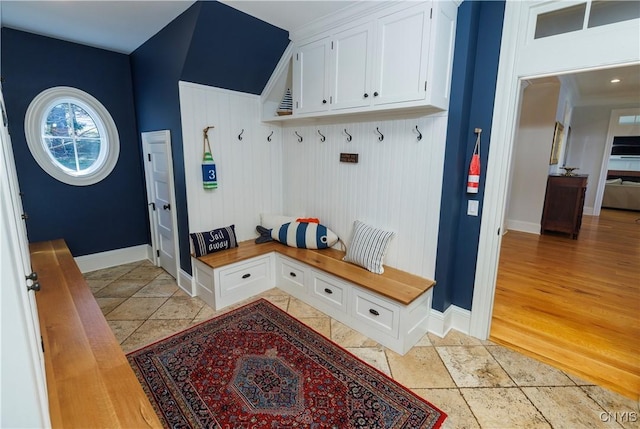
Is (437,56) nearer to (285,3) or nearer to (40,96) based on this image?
(285,3)

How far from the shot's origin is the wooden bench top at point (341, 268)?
7.72 feet

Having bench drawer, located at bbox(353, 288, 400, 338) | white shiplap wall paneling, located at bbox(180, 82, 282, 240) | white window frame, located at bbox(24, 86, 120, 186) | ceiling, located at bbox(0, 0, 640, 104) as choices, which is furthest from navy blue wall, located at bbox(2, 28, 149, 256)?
bench drawer, located at bbox(353, 288, 400, 338)

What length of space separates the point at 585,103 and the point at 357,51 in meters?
7.22

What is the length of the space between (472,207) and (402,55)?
1.27 meters

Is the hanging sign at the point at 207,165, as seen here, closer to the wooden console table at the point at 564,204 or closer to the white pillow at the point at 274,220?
the white pillow at the point at 274,220

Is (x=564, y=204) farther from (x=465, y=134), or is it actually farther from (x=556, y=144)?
(x=465, y=134)

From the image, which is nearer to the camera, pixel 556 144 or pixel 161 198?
pixel 161 198

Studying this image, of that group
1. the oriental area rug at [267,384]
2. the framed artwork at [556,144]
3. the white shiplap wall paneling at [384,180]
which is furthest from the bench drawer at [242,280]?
the framed artwork at [556,144]

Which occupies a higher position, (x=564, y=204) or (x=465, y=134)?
(x=465, y=134)

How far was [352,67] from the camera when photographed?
8.12ft

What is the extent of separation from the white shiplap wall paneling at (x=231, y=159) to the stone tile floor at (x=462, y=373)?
935mm

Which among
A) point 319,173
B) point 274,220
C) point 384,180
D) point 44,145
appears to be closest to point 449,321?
point 384,180

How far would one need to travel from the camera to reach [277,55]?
3100 mm

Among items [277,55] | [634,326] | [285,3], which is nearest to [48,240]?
[277,55]
